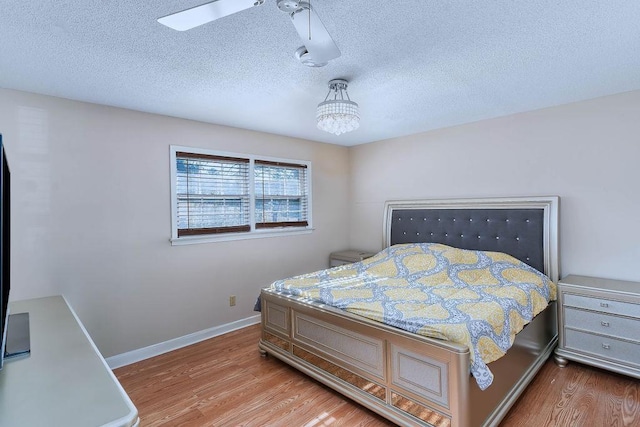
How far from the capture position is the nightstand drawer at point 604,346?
2428 mm

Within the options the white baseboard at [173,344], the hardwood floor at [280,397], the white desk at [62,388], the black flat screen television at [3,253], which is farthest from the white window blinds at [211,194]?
the white desk at [62,388]

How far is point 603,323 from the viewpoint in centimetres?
254

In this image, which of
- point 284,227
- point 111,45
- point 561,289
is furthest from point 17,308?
point 561,289

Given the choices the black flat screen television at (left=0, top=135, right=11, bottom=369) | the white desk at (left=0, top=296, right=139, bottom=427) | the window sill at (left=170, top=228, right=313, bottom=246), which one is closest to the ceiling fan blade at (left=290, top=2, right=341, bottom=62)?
the black flat screen television at (left=0, top=135, right=11, bottom=369)

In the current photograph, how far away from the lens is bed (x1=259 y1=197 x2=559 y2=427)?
6.03 ft

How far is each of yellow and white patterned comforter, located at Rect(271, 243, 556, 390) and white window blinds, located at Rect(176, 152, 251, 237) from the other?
108 centimetres

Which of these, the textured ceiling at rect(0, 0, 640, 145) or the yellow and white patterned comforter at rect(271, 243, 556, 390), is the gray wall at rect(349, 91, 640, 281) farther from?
the yellow and white patterned comforter at rect(271, 243, 556, 390)

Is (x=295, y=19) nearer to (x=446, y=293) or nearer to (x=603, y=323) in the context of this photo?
(x=446, y=293)

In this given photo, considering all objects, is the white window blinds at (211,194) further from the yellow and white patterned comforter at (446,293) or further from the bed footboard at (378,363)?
the bed footboard at (378,363)

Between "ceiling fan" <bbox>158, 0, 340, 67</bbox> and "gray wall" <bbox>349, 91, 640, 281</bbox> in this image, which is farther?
"gray wall" <bbox>349, 91, 640, 281</bbox>

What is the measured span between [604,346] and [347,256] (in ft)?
8.81

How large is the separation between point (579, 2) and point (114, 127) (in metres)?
3.33

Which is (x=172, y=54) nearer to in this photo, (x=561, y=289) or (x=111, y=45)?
(x=111, y=45)

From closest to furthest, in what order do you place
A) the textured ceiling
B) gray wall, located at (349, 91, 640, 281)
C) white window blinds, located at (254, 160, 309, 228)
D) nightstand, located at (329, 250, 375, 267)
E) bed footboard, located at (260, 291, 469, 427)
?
the textured ceiling < bed footboard, located at (260, 291, 469, 427) < gray wall, located at (349, 91, 640, 281) < white window blinds, located at (254, 160, 309, 228) < nightstand, located at (329, 250, 375, 267)
